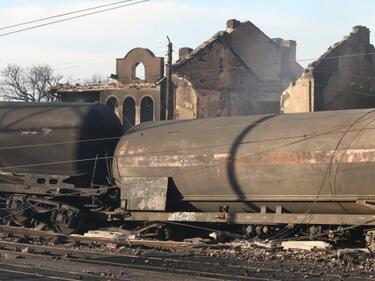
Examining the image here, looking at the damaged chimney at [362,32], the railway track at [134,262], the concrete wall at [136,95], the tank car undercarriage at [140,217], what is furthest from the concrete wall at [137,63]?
the railway track at [134,262]

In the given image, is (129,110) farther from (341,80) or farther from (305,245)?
(305,245)

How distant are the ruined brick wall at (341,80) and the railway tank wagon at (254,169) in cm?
2069

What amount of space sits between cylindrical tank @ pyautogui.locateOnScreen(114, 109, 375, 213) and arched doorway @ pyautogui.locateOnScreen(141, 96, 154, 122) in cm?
2561

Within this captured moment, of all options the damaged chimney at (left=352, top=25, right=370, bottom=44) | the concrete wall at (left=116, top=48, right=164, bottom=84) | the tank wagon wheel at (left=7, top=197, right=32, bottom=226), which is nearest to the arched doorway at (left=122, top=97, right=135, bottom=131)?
Result: the concrete wall at (left=116, top=48, right=164, bottom=84)

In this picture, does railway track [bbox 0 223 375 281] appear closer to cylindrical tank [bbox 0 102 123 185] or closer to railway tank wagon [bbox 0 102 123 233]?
railway tank wagon [bbox 0 102 123 233]

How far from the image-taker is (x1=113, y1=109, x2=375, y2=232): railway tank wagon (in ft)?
38.5

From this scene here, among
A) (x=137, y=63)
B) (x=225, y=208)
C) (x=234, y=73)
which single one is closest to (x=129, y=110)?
(x=137, y=63)

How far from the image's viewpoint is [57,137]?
1571 centimetres

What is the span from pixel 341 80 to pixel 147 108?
41.7 ft

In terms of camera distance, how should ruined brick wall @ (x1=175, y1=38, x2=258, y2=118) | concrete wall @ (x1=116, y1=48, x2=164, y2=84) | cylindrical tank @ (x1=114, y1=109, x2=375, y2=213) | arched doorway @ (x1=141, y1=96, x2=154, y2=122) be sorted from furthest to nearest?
1. concrete wall @ (x1=116, y1=48, x2=164, y2=84)
2. arched doorway @ (x1=141, y1=96, x2=154, y2=122)
3. ruined brick wall @ (x1=175, y1=38, x2=258, y2=118)
4. cylindrical tank @ (x1=114, y1=109, x2=375, y2=213)

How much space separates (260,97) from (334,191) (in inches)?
1286

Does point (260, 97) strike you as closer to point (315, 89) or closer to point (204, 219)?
point (315, 89)

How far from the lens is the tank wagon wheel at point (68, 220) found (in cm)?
1562

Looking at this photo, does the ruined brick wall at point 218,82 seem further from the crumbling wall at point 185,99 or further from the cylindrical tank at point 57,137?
the cylindrical tank at point 57,137
